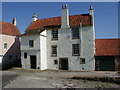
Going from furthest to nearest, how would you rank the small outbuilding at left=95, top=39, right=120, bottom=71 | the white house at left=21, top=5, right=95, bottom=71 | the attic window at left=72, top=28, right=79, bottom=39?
the attic window at left=72, top=28, right=79, bottom=39 → the white house at left=21, top=5, right=95, bottom=71 → the small outbuilding at left=95, top=39, right=120, bottom=71

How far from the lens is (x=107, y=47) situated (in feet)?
84.3

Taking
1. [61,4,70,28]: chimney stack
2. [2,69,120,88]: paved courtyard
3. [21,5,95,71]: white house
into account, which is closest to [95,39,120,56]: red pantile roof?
[21,5,95,71]: white house

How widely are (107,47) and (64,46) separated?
8.05m

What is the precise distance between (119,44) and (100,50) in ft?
12.8

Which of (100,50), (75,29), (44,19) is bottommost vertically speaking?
(100,50)

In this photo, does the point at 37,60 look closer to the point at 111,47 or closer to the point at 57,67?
the point at 57,67

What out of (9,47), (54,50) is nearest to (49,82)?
(54,50)

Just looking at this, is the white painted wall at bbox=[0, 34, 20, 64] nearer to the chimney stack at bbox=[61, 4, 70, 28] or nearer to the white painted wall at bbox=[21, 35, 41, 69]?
the white painted wall at bbox=[21, 35, 41, 69]

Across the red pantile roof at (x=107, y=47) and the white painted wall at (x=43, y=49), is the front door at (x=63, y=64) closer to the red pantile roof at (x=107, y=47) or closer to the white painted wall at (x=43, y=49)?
the white painted wall at (x=43, y=49)

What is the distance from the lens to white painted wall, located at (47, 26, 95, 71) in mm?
24562

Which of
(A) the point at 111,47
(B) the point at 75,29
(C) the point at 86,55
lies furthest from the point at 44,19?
(A) the point at 111,47

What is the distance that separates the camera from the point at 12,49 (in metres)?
33.1

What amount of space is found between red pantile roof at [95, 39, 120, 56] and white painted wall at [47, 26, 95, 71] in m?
1.81

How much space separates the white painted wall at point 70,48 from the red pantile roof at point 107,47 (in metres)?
1.81
